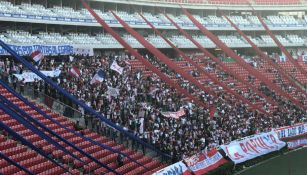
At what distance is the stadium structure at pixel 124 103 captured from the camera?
55.6 ft

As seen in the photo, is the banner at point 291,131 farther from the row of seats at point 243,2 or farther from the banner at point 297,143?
the row of seats at point 243,2

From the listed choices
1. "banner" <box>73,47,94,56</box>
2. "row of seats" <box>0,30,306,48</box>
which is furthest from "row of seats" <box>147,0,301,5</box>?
"banner" <box>73,47,94,56</box>

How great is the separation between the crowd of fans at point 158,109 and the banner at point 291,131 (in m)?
1.65

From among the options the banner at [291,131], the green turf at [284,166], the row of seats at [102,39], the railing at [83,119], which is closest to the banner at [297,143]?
the banner at [291,131]

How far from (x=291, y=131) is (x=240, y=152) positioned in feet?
18.0

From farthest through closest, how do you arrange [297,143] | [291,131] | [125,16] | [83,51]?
[125,16]
[83,51]
[297,143]
[291,131]

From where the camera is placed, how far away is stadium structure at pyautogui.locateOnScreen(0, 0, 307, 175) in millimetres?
16953

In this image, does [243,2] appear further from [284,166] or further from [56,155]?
[56,155]

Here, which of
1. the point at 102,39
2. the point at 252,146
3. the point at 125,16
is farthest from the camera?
the point at 125,16

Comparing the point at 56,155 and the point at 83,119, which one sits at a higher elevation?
the point at 83,119

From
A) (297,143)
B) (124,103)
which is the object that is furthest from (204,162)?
(297,143)

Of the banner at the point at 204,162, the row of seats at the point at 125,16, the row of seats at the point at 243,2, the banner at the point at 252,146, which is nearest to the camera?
the banner at the point at 204,162

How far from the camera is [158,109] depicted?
2548cm

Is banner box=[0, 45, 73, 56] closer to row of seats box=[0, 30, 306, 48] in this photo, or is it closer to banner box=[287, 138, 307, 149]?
row of seats box=[0, 30, 306, 48]
